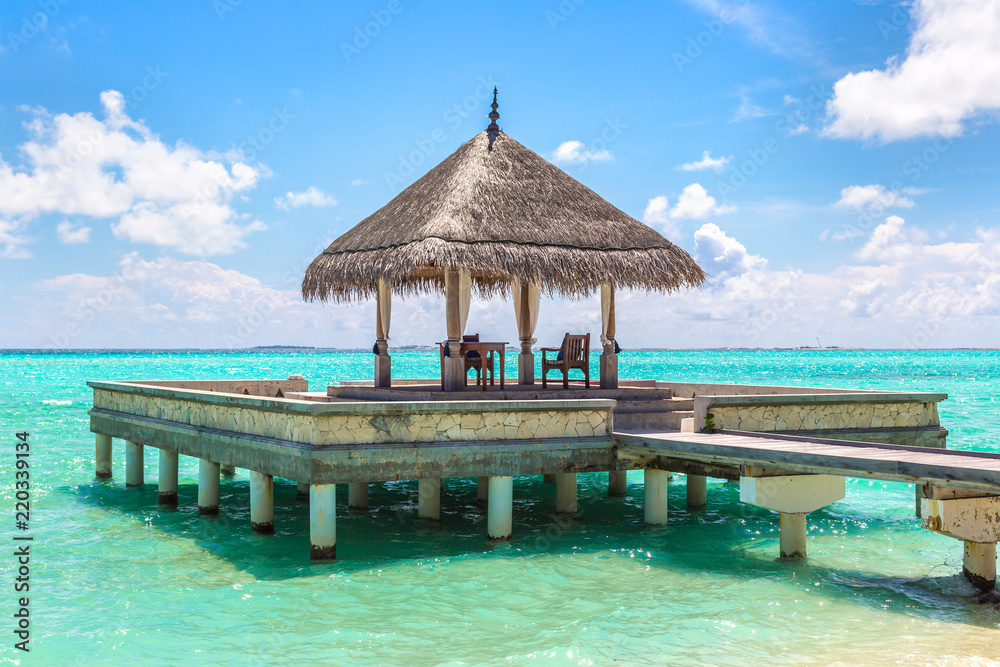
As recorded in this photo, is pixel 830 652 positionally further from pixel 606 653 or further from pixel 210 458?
pixel 210 458

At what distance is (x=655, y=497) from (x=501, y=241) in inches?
165

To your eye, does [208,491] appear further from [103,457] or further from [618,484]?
[618,484]

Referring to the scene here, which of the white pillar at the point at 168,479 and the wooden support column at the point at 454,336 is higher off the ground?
the wooden support column at the point at 454,336

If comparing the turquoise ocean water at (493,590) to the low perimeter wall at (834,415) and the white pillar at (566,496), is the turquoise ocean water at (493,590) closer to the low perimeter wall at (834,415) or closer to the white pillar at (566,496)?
the white pillar at (566,496)

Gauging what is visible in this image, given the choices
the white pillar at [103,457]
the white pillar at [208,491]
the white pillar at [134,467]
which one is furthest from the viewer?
the white pillar at [103,457]

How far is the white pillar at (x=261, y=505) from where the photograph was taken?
1170cm

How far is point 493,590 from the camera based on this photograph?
9.30 meters

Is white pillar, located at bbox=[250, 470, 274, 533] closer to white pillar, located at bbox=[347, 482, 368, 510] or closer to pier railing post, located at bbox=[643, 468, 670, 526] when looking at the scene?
white pillar, located at bbox=[347, 482, 368, 510]

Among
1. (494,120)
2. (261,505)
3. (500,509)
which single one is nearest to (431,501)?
(500,509)

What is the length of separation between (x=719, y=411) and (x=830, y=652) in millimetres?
4568

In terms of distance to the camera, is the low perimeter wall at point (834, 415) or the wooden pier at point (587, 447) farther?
the low perimeter wall at point (834, 415)

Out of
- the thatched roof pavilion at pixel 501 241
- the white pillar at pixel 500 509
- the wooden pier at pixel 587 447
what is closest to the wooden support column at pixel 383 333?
the thatched roof pavilion at pixel 501 241

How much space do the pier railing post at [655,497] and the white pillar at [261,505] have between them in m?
5.17

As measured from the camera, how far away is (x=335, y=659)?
741 cm
